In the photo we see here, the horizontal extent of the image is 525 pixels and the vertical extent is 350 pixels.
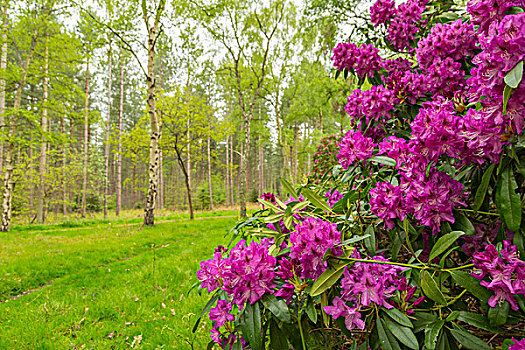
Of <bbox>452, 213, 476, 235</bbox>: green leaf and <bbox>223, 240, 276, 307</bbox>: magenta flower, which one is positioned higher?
<bbox>452, 213, 476, 235</bbox>: green leaf

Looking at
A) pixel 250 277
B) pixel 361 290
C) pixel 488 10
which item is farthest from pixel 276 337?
pixel 488 10

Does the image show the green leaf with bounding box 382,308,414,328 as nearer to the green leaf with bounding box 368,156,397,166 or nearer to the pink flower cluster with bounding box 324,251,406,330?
the pink flower cluster with bounding box 324,251,406,330

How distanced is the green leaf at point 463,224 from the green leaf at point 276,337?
717 mm

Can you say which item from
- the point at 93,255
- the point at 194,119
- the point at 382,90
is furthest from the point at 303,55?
the point at 382,90

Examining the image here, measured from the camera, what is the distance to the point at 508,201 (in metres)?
0.76

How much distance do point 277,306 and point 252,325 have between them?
4.0 inches

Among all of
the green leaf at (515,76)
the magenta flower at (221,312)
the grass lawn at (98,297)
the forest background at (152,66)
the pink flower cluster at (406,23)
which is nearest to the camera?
the green leaf at (515,76)

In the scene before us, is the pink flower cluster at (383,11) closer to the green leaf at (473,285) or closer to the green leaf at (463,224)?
the green leaf at (463,224)

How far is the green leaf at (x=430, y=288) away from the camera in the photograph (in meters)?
0.74

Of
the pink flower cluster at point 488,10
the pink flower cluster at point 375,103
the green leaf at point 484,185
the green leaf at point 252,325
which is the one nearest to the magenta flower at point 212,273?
the green leaf at point 252,325

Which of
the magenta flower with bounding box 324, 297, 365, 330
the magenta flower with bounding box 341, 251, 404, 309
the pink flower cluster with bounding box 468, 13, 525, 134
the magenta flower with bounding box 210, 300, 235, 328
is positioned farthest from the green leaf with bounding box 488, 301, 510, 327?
the magenta flower with bounding box 210, 300, 235, 328

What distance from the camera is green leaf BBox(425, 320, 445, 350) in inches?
29.2

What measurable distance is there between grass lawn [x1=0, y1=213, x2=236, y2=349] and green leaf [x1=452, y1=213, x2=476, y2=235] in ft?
3.99

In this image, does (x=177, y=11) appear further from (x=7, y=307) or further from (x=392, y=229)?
(x=392, y=229)
